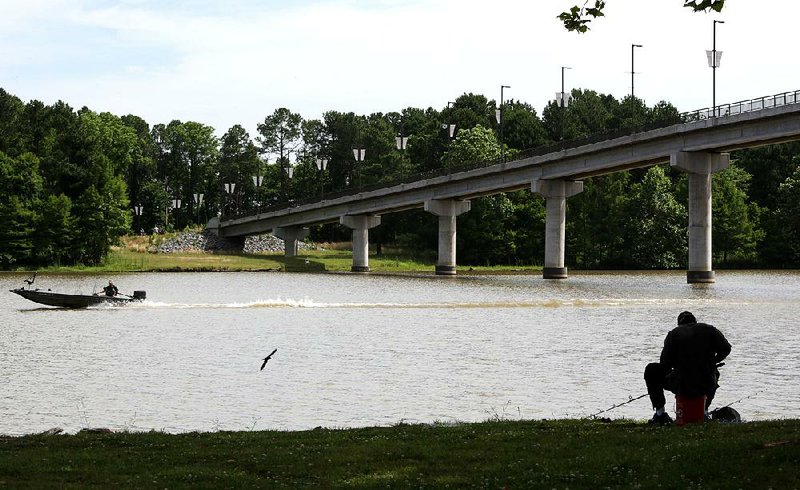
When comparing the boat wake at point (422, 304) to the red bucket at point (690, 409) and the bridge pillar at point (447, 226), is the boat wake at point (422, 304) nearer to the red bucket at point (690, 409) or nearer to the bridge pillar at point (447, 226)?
the red bucket at point (690, 409)

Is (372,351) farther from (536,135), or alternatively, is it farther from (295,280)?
(536,135)

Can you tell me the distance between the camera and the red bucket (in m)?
18.1

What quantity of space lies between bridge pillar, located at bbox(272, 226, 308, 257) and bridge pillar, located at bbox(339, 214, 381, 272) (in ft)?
55.9

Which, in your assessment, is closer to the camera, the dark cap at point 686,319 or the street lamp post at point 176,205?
the dark cap at point 686,319

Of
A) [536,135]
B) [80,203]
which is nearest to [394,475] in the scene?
[80,203]

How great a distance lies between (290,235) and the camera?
150 metres

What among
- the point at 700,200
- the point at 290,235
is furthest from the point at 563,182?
the point at 290,235

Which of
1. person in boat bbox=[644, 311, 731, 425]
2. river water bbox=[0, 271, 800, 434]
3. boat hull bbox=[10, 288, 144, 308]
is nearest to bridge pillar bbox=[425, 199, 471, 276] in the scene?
river water bbox=[0, 271, 800, 434]

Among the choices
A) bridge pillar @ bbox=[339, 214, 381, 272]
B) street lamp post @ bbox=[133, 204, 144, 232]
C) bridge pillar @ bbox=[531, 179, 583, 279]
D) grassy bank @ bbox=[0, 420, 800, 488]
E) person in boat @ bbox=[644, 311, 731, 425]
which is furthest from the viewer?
street lamp post @ bbox=[133, 204, 144, 232]

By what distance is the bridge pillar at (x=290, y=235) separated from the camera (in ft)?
492

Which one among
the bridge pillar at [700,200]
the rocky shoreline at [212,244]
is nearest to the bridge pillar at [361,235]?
the rocky shoreline at [212,244]

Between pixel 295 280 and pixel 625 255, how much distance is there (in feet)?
155

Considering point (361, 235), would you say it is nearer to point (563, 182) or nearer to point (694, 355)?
point (563, 182)

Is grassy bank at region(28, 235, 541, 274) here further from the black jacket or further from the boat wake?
the black jacket
